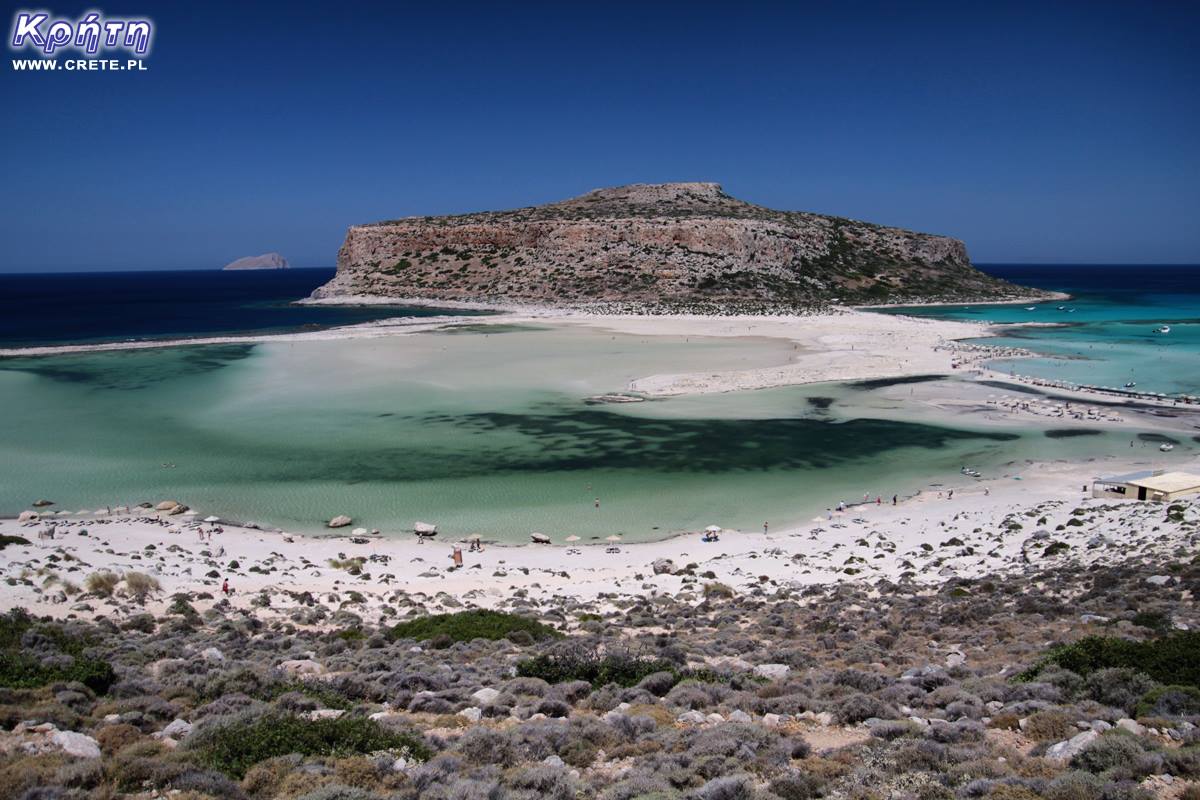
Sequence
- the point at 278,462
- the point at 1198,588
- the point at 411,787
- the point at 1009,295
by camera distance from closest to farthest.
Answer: the point at 411,787 → the point at 1198,588 → the point at 278,462 → the point at 1009,295

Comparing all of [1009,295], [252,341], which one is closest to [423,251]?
[252,341]

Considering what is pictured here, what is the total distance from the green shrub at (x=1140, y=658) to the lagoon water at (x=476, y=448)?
36.6ft

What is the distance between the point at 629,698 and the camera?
936 cm

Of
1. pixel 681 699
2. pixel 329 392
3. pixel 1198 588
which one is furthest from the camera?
pixel 329 392

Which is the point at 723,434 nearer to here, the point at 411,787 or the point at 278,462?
the point at 278,462

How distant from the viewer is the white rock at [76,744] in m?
7.11

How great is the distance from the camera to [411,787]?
22.2 feet

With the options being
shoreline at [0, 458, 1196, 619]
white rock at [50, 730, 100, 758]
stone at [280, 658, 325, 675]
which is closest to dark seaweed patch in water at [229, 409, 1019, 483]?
shoreline at [0, 458, 1196, 619]

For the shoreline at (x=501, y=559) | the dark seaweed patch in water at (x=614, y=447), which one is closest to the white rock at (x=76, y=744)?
the shoreline at (x=501, y=559)

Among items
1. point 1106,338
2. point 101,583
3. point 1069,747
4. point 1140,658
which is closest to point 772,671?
point 1069,747

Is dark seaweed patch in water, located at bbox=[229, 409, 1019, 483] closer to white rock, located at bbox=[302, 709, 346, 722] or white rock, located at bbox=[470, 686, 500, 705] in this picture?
white rock, located at bbox=[470, 686, 500, 705]

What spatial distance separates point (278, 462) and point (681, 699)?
21.3 meters

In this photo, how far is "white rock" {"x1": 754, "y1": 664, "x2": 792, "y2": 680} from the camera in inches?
411

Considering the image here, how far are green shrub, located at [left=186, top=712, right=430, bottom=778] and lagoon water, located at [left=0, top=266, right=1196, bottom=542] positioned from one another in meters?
12.0
